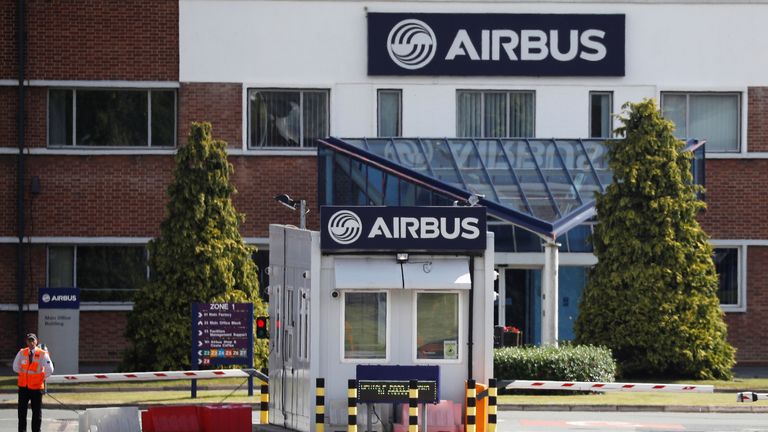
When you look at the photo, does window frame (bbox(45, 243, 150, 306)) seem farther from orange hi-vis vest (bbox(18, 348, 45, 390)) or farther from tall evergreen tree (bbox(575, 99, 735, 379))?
orange hi-vis vest (bbox(18, 348, 45, 390))

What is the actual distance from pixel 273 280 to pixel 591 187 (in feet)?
47.4

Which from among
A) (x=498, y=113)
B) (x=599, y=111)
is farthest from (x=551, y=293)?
(x=599, y=111)

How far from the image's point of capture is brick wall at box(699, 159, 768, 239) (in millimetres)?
40438

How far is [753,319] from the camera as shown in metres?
40.4

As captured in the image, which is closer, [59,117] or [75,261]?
[75,261]

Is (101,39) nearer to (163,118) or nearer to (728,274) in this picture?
(163,118)

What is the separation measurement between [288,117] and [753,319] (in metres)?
12.2

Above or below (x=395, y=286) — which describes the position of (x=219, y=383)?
below

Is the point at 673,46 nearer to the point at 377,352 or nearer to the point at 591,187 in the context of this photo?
the point at 591,187

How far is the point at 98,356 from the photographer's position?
129ft

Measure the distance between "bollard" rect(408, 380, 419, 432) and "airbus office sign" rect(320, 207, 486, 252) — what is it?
199 cm

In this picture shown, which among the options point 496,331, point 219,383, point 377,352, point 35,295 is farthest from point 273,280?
point 35,295

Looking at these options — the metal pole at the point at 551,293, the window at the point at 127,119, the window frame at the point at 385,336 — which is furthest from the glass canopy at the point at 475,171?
the window frame at the point at 385,336

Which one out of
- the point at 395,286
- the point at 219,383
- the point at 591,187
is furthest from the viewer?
the point at 591,187
